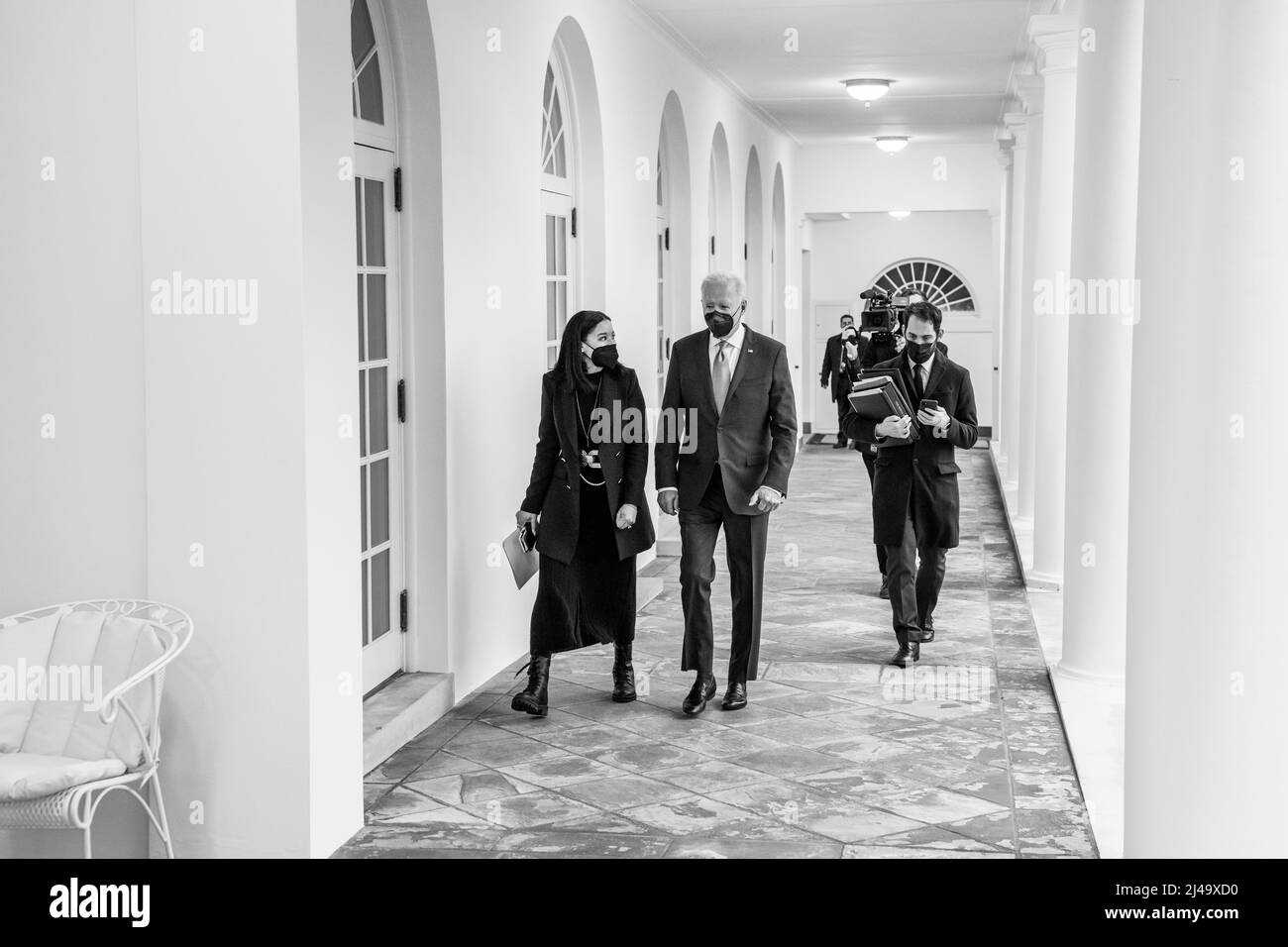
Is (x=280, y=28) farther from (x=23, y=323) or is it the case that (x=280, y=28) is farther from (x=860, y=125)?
(x=860, y=125)

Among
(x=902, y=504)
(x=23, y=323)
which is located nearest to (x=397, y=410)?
(x=23, y=323)

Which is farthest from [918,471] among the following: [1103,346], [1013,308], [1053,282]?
[1013,308]

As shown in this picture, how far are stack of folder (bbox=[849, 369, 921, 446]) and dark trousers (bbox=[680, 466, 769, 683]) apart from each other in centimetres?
92

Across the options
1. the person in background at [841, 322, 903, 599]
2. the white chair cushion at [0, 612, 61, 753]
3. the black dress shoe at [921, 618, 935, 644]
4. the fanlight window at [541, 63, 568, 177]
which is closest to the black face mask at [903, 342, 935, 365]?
the person in background at [841, 322, 903, 599]

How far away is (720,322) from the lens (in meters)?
5.64

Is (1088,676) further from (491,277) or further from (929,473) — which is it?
(491,277)

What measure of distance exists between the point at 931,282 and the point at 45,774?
18.4 m

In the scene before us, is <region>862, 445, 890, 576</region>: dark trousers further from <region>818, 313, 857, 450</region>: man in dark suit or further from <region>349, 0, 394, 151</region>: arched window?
<region>818, 313, 857, 450</region>: man in dark suit

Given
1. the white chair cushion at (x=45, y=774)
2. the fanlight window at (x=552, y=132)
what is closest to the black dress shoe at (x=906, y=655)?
the fanlight window at (x=552, y=132)

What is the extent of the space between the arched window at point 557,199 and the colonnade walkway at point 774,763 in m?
1.75

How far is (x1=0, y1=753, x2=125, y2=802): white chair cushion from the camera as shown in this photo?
348 cm

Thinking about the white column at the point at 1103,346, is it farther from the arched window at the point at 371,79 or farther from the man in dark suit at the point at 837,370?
the man in dark suit at the point at 837,370

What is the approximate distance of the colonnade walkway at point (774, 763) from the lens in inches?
169

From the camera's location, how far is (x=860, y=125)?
16578 mm
